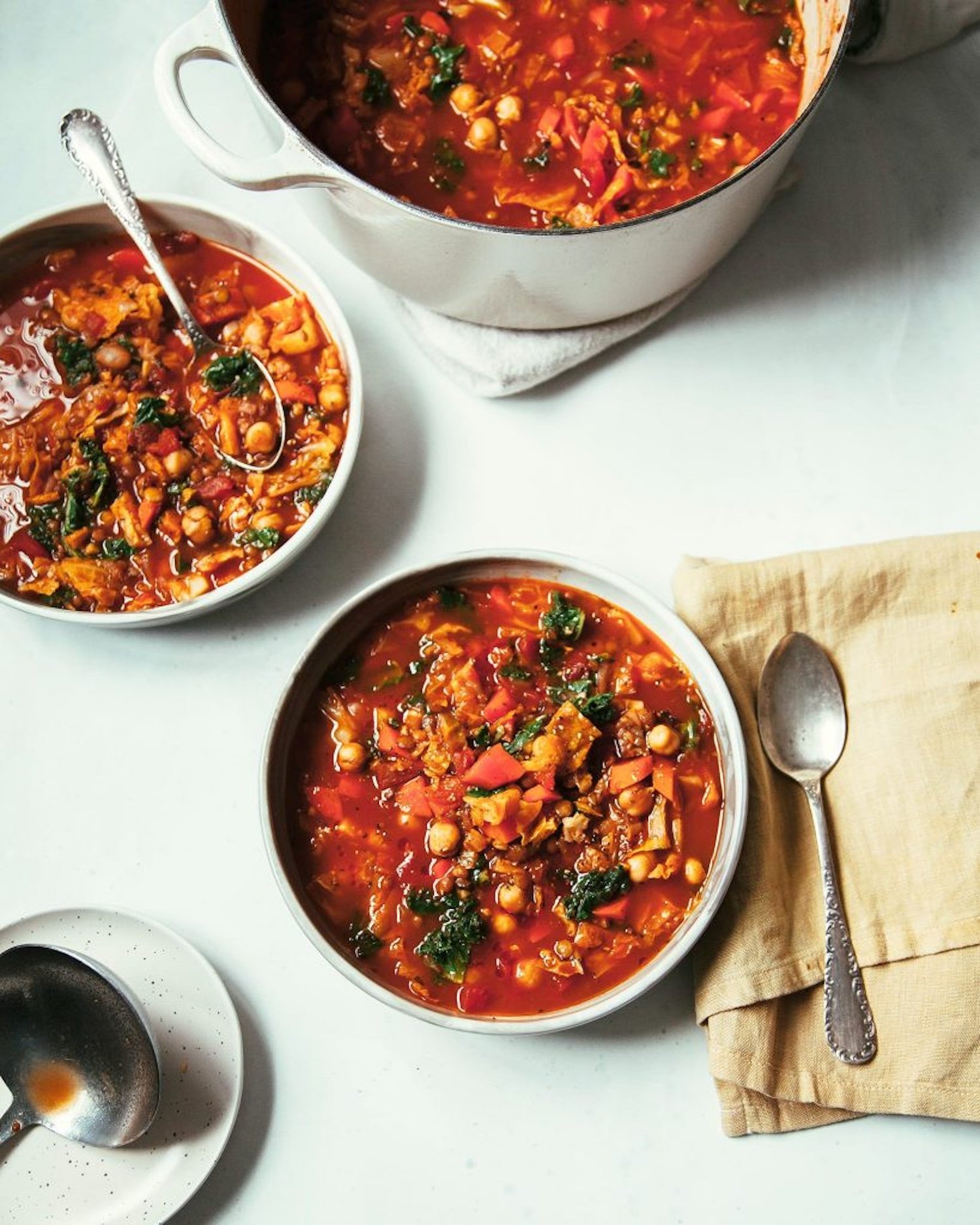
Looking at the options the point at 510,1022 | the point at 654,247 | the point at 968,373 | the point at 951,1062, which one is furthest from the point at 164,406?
the point at 951,1062

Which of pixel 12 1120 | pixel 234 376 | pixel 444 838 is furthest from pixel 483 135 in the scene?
A: pixel 12 1120

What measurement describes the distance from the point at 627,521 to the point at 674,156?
96cm

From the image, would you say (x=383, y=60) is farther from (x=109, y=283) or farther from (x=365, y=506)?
(x=365, y=506)

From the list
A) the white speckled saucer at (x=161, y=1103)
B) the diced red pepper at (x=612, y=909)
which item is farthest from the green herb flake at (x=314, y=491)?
the diced red pepper at (x=612, y=909)

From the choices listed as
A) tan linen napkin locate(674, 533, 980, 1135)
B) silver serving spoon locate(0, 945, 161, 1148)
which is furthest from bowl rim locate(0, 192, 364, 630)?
tan linen napkin locate(674, 533, 980, 1135)

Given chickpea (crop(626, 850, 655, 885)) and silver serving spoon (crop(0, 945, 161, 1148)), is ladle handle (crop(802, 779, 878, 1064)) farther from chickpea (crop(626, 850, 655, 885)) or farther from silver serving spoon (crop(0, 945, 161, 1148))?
silver serving spoon (crop(0, 945, 161, 1148))

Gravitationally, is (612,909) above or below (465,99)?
below

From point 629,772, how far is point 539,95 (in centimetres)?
177

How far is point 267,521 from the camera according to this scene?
11.4 ft

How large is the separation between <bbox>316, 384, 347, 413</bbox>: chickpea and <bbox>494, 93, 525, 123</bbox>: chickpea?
0.81m

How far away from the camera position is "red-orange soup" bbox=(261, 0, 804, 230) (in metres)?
3.43

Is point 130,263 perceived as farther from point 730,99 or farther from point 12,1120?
point 12,1120

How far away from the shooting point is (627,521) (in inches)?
145

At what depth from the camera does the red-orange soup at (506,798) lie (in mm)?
3258
